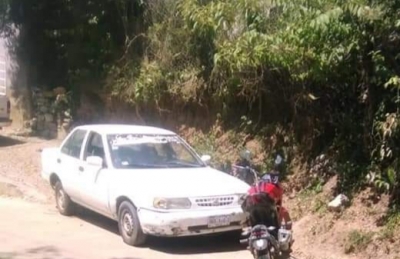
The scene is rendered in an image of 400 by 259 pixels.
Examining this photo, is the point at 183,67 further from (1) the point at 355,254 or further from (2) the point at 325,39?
(1) the point at 355,254

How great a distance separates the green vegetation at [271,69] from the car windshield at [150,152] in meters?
1.47

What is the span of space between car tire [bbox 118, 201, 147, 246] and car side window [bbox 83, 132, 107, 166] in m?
1.25

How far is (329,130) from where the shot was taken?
10992mm

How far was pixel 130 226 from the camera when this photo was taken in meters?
9.26

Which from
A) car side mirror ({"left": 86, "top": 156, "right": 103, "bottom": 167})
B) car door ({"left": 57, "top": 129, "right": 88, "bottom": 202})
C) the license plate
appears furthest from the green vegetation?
car door ({"left": 57, "top": 129, "right": 88, "bottom": 202})

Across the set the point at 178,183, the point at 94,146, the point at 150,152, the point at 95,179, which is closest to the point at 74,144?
the point at 94,146

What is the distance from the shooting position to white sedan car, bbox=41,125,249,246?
8844 millimetres

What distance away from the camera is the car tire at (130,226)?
9.11 m

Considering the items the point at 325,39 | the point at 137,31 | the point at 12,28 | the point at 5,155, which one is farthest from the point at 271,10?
the point at 12,28

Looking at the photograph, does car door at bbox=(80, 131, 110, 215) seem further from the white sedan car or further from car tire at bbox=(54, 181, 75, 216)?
car tire at bbox=(54, 181, 75, 216)

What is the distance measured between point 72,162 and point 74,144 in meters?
0.41

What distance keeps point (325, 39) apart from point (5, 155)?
9.48 m

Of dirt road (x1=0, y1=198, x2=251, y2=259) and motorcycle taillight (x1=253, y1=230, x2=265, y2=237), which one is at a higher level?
motorcycle taillight (x1=253, y1=230, x2=265, y2=237)

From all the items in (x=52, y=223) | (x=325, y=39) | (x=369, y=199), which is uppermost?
(x=325, y=39)
